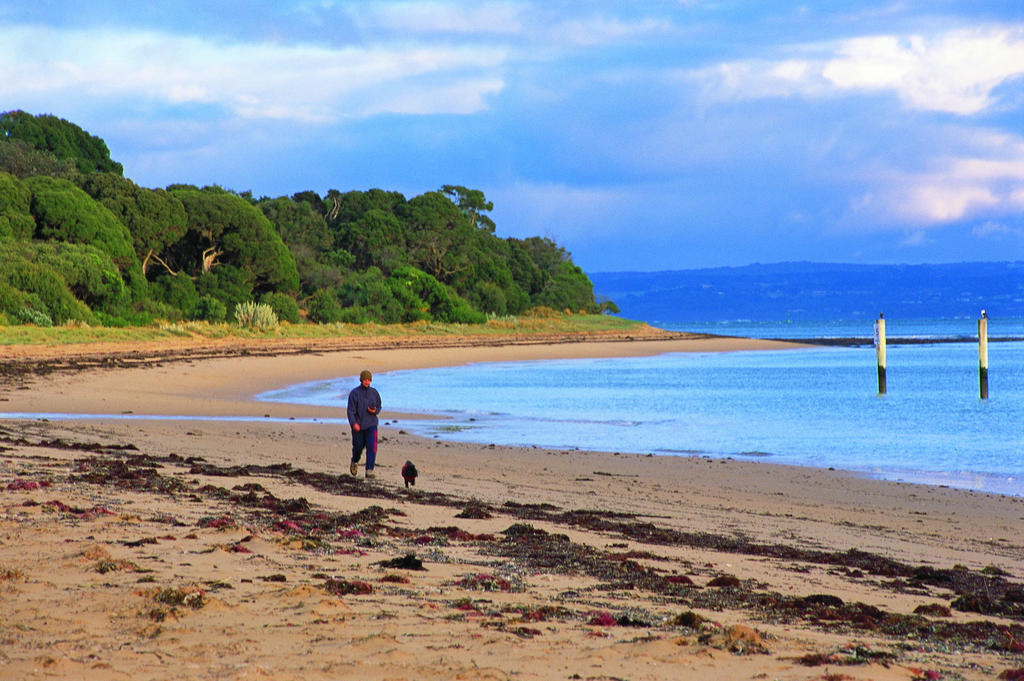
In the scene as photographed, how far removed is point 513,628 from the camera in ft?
17.9

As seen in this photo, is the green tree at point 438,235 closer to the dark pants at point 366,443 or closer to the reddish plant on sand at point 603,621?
the dark pants at point 366,443

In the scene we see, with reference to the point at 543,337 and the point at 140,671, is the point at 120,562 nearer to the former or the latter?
the point at 140,671

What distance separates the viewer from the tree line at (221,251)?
4753 centimetres

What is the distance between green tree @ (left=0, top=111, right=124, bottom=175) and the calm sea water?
3840 centimetres

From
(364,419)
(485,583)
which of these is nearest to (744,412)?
(364,419)

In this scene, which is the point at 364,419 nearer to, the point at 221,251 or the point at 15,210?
the point at 15,210

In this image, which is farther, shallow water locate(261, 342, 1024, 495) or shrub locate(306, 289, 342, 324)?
shrub locate(306, 289, 342, 324)

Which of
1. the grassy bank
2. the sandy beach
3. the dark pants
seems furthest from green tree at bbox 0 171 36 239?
the dark pants

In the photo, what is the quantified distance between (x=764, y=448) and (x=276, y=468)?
9.09m

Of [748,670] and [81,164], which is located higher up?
[81,164]

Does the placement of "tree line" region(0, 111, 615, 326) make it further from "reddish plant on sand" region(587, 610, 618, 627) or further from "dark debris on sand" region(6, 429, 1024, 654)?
"reddish plant on sand" region(587, 610, 618, 627)

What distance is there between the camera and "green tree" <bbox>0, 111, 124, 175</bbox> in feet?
225

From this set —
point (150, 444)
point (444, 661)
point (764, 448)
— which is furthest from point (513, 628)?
point (764, 448)

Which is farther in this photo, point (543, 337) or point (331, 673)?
point (543, 337)
